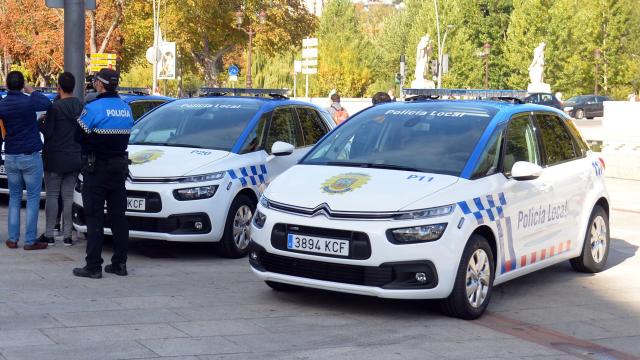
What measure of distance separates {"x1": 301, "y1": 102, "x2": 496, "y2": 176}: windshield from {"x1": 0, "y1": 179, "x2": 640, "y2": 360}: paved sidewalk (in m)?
1.06

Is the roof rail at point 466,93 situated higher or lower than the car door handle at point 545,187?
higher

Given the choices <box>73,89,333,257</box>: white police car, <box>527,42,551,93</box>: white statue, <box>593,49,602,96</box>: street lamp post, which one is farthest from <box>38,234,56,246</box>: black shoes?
<box>593,49,602,96</box>: street lamp post

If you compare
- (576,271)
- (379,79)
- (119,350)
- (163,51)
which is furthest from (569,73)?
(119,350)

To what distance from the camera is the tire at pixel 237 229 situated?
9.72 metres

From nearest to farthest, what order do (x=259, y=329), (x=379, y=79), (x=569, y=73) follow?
(x=259, y=329) < (x=569, y=73) < (x=379, y=79)

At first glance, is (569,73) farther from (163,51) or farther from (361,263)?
(361,263)

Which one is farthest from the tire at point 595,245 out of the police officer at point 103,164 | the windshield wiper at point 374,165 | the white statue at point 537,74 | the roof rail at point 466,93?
the white statue at point 537,74

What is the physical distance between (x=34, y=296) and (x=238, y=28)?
171 ft

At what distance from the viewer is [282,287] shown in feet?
26.4

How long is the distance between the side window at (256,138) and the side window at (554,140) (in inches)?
115

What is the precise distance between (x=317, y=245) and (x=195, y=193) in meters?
2.59

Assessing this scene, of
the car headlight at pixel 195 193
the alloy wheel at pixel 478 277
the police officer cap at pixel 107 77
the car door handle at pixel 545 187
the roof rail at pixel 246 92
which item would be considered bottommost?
the alloy wheel at pixel 478 277

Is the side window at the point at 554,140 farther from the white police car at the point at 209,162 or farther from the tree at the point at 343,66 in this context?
the tree at the point at 343,66

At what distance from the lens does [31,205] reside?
1003 centimetres
